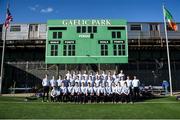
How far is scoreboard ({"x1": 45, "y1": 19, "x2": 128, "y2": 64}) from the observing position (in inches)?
1390

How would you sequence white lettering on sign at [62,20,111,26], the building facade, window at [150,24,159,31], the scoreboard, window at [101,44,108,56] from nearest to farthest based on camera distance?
1. the scoreboard
2. window at [101,44,108,56]
3. white lettering on sign at [62,20,111,26]
4. the building facade
5. window at [150,24,159,31]

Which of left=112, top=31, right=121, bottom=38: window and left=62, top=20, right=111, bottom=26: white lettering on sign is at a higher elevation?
left=62, top=20, right=111, bottom=26: white lettering on sign

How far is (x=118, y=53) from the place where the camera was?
35.3 metres

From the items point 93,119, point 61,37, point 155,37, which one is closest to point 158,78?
point 155,37

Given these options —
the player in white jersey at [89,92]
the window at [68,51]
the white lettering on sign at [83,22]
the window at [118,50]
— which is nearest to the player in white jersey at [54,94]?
the player in white jersey at [89,92]

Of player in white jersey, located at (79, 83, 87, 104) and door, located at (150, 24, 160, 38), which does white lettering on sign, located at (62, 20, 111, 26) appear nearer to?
player in white jersey, located at (79, 83, 87, 104)

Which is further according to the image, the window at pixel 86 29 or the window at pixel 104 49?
the window at pixel 86 29

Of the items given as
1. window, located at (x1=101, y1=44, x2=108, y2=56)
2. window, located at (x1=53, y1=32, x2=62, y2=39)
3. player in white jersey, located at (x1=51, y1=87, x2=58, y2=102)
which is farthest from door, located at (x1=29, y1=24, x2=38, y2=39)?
player in white jersey, located at (x1=51, y1=87, x2=58, y2=102)

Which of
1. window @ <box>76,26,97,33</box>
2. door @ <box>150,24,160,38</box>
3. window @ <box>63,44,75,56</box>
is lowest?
window @ <box>63,44,75,56</box>

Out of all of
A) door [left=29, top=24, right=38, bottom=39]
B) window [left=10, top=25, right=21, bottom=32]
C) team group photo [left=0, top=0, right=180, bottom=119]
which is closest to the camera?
team group photo [left=0, top=0, right=180, bottom=119]

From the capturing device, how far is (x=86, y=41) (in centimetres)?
3578

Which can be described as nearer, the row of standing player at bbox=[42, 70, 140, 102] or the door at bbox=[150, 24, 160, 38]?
the row of standing player at bbox=[42, 70, 140, 102]

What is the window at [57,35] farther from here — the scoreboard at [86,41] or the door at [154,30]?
the door at [154,30]

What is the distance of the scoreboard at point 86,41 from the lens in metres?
35.3
